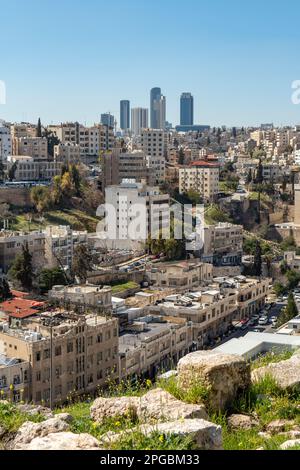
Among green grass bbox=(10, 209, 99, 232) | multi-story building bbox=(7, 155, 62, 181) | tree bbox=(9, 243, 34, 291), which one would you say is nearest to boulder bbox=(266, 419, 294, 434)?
tree bbox=(9, 243, 34, 291)

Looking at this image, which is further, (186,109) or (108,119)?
(186,109)

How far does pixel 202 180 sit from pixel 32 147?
8.71 m

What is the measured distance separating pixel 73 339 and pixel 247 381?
9691 mm

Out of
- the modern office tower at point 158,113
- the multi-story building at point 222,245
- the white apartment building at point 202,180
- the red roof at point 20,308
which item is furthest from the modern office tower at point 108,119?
the red roof at point 20,308

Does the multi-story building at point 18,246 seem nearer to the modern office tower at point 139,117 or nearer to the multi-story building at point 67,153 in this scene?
the multi-story building at point 67,153

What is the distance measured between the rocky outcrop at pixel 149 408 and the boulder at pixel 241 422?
21 cm

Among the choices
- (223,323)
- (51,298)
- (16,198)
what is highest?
(16,198)

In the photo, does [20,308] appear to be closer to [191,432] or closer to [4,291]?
[4,291]

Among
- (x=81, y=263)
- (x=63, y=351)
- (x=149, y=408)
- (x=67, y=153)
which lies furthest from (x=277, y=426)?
(x=67, y=153)

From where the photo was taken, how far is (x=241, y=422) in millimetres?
3803

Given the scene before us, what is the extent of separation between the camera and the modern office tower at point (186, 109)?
11585cm
